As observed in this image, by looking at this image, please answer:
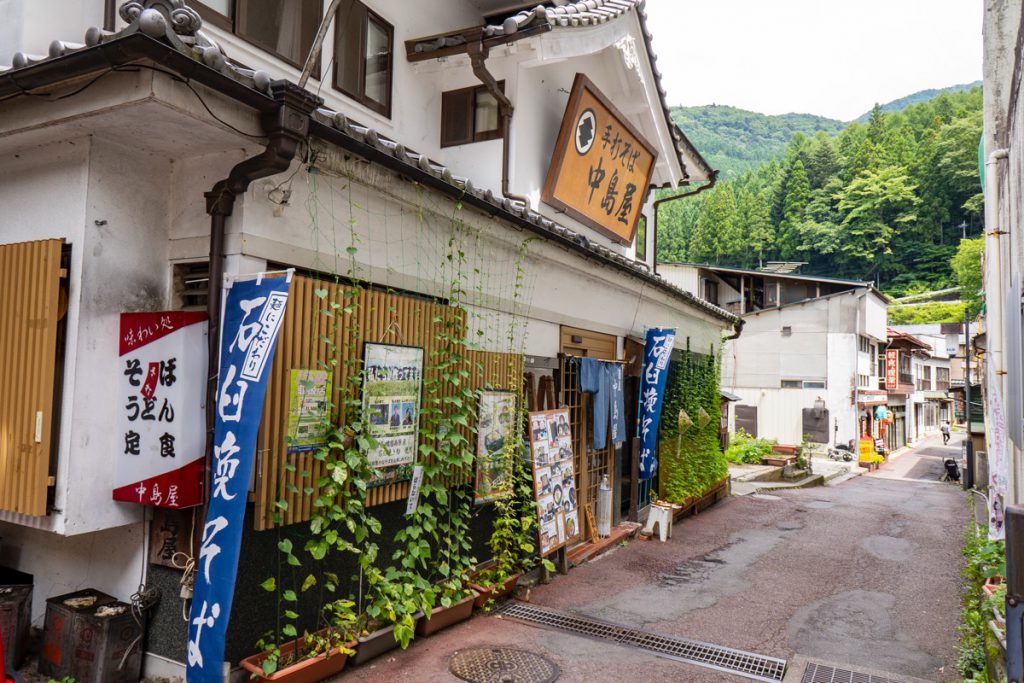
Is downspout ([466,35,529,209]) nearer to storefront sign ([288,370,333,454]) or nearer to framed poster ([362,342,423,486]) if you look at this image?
framed poster ([362,342,423,486])

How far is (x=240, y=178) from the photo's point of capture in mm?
5359

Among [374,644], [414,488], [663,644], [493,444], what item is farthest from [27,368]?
[663,644]

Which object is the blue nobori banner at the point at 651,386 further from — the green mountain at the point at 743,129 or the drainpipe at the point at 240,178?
the green mountain at the point at 743,129

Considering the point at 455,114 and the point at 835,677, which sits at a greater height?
the point at 455,114

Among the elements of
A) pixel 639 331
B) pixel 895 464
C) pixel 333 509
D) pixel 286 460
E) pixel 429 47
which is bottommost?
pixel 895 464

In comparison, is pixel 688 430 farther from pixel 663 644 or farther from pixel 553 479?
pixel 663 644

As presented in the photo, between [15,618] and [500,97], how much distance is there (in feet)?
27.3

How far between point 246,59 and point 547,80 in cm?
566

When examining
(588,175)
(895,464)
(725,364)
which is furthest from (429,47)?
(895,464)

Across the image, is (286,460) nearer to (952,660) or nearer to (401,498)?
(401,498)

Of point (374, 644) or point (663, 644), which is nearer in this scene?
point (374, 644)

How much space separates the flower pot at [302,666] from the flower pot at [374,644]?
105mm

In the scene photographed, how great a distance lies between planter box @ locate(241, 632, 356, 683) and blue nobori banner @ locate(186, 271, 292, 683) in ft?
2.00

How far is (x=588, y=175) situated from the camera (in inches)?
464
